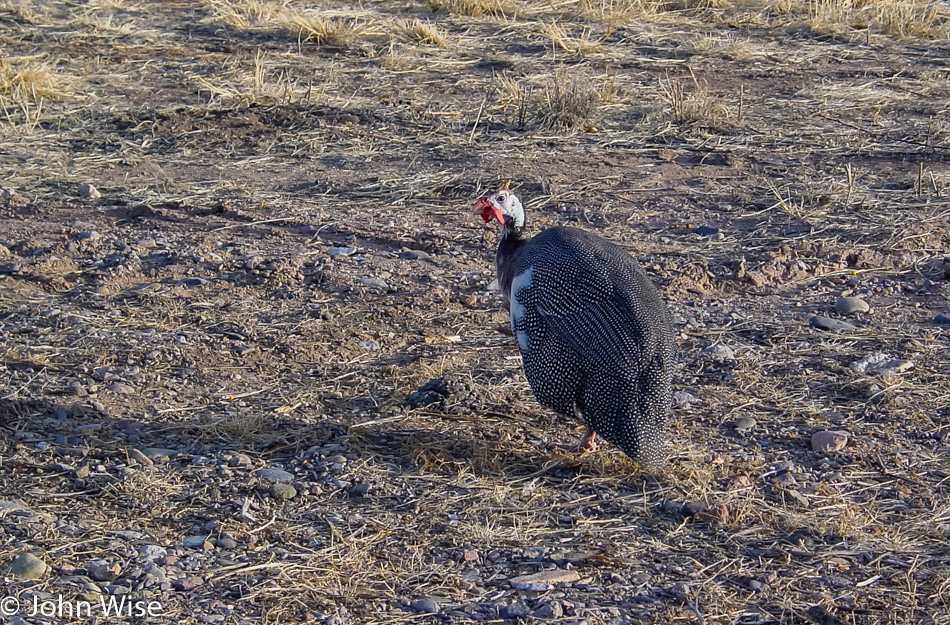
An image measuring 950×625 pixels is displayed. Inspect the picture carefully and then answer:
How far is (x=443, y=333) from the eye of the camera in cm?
438

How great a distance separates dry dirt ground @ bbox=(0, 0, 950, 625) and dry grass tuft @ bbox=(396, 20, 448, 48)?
32 centimetres

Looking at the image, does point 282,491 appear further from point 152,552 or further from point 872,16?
point 872,16

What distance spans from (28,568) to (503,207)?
219 cm

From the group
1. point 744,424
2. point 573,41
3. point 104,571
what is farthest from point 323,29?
point 104,571

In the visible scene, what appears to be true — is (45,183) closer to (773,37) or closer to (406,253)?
(406,253)

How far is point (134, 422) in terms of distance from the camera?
3.62 m

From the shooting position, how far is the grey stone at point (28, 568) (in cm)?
272

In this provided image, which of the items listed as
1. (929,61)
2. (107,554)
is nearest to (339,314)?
(107,554)

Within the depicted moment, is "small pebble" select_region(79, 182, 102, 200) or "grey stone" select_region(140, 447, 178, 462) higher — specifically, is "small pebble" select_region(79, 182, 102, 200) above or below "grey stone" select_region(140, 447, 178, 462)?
above

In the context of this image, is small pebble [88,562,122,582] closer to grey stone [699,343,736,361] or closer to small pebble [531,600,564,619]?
small pebble [531,600,564,619]

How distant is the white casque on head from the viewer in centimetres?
414

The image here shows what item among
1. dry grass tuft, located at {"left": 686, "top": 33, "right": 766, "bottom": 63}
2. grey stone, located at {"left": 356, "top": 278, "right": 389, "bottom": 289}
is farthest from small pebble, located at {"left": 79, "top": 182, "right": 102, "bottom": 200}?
dry grass tuft, located at {"left": 686, "top": 33, "right": 766, "bottom": 63}

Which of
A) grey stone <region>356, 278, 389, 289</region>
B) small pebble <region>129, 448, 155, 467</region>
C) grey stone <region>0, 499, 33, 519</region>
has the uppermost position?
grey stone <region>356, 278, 389, 289</region>

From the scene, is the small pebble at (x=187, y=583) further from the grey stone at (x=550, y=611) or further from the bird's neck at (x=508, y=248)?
the bird's neck at (x=508, y=248)
